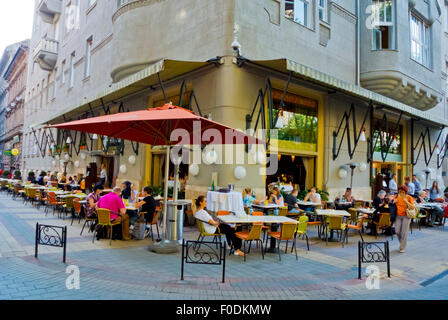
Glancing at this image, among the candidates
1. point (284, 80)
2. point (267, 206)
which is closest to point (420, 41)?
point (284, 80)

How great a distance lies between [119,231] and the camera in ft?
28.2

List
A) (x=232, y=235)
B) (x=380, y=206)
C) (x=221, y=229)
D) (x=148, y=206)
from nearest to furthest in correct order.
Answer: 1. (x=232, y=235)
2. (x=221, y=229)
3. (x=148, y=206)
4. (x=380, y=206)

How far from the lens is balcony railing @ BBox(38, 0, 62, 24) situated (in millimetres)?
28369

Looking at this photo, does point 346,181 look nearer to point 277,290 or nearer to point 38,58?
point 277,290

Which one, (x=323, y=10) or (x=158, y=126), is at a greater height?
(x=323, y=10)

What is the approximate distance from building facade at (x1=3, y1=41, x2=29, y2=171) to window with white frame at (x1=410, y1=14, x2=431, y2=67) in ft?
134

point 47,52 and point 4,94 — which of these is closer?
point 47,52

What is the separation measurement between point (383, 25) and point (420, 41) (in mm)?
3848

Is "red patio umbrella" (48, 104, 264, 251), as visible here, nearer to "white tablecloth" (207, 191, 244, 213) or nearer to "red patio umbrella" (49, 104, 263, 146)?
"red patio umbrella" (49, 104, 263, 146)

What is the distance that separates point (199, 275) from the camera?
5.66 metres

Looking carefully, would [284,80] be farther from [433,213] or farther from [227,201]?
[433,213]
